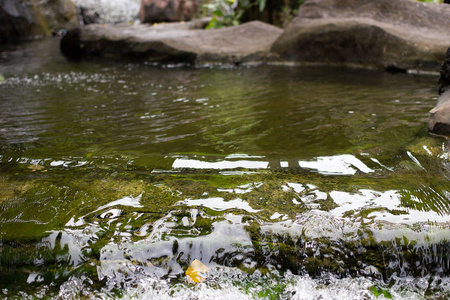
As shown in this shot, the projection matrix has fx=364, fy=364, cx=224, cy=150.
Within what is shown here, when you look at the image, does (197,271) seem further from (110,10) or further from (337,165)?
(110,10)

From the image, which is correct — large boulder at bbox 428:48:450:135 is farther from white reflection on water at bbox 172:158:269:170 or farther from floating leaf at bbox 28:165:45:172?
floating leaf at bbox 28:165:45:172

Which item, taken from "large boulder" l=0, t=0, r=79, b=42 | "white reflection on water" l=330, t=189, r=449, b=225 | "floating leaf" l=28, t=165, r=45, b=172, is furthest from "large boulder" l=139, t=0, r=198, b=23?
"white reflection on water" l=330, t=189, r=449, b=225

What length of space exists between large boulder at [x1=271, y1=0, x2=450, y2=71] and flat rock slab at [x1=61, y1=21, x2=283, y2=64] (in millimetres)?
906

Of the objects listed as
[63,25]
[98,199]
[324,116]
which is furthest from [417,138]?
[63,25]

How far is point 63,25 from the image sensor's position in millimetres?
17234

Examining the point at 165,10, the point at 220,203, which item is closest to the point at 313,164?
the point at 220,203

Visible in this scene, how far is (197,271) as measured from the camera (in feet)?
5.80

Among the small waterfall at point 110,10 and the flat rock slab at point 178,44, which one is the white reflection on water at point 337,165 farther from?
the small waterfall at point 110,10

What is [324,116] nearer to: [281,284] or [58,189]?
[281,284]

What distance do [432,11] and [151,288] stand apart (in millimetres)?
7715

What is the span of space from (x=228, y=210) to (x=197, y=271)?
1.20 feet

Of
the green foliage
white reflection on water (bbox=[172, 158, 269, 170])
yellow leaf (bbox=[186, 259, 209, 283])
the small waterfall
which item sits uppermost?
the small waterfall

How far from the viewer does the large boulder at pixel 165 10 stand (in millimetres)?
16672

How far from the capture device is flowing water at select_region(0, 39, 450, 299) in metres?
1.75
